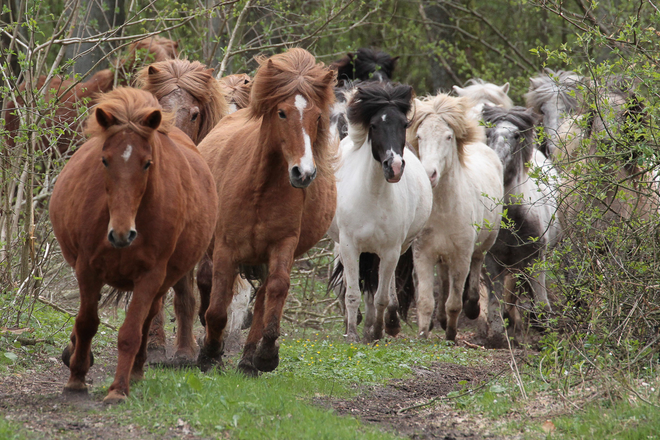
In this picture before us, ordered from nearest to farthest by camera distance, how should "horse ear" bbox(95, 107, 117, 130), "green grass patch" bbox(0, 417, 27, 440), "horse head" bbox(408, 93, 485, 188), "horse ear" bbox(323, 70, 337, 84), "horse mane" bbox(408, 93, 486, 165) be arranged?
"green grass patch" bbox(0, 417, 27, 440) → "horse ear" bbox(95, 107, 117, 130) → "horse ear" bbox(323, 70, 337, 84) → "horse head" bbox(408, 93, 485, 188) → "horse mane" bbox(408, 93, 486, 165)

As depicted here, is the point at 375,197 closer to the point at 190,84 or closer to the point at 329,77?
the point at 190,84

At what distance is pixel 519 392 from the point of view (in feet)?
17.8

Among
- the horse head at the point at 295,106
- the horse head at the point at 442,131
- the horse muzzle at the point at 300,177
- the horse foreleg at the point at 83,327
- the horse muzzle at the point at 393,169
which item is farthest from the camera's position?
the horse head at the point at 442,131

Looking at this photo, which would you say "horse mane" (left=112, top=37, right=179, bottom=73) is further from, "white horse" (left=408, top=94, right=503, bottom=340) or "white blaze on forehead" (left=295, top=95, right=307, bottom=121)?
"white blaze on forehead" (left=295, top=95, right=307, bottom=121)

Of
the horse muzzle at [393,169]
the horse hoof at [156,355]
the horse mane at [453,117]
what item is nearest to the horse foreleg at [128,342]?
the horse hoof at [156,355]

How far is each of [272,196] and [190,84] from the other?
186cm

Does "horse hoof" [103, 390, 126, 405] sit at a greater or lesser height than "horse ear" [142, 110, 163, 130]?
lesser

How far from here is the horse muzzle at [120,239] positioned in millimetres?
4227

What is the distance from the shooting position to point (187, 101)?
718cm

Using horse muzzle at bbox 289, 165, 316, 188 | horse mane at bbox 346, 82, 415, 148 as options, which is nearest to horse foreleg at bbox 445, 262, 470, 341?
horse mane at bbox 346, 82, 415, 148

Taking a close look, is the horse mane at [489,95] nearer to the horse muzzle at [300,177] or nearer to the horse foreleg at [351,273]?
the horse foreleg at [351,273]

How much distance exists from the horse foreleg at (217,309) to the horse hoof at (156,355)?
36 centimetres

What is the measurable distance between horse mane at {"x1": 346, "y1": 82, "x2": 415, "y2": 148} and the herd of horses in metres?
0.02

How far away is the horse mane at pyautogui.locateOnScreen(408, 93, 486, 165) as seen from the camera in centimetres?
923
